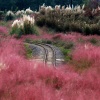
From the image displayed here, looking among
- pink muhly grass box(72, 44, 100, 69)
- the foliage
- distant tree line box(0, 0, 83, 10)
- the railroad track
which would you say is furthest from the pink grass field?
distant tree line box(0, 0, 83, 10)

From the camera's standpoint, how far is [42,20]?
3450 cm

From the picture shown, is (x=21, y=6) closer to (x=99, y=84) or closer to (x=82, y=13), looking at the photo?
(x=82, y=13)

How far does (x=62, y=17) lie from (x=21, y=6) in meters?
42.5

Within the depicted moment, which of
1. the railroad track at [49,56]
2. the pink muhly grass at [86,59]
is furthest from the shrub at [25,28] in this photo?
the pink muhly grass at [86,59]

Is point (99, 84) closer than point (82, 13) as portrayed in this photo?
Yes

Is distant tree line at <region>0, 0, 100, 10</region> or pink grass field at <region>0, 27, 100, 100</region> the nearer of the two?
pink grass field at <region>0, 27, 100, 100</region>

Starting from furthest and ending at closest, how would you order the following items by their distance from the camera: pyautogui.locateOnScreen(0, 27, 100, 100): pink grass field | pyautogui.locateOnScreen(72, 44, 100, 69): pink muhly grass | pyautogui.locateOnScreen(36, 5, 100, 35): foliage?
pyautogui.locateOnScreen(36, 5, 100, 35): foliage
pyautogui.locateOnScreen(72, 44, 100, 69): pink muhly grass
pyautogui.locateOnScreen(0, 27, 100, 100): pink grass field

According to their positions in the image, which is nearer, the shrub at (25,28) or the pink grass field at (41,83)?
the pink grass field at (41,83)

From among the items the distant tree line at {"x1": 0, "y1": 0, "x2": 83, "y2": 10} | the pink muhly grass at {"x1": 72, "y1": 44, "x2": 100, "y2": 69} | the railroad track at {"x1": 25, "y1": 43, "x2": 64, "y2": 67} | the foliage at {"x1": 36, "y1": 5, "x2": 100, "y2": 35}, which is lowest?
the distant tree line at {"x1": 0, "y1": 0, "x2": 83, "y2": 10}

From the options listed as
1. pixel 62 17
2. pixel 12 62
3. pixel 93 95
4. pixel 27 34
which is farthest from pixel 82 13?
pixel 93 95

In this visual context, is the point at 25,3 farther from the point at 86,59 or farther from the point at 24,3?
the point at 86,59

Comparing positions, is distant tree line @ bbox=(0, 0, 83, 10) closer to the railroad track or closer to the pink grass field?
the railroad track

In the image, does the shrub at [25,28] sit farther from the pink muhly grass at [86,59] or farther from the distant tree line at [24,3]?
the distant tree line at [24,3]

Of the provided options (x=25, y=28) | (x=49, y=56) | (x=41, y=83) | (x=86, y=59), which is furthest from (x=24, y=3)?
(x=41, y=83)
